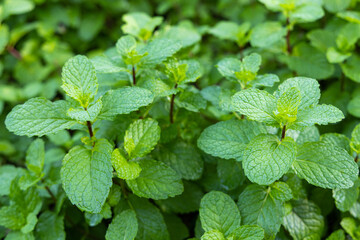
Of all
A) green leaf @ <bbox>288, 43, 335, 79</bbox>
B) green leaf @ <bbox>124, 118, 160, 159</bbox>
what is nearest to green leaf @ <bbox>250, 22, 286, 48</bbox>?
green leaf @ <bbox>288, 43, 335, 79</bbox>

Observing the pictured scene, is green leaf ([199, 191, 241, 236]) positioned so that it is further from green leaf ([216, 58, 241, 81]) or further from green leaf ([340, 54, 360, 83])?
green leaf ([340, 54, 360, 83])

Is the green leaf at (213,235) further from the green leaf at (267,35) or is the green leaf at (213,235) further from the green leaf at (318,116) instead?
the green leaf at (267,35)

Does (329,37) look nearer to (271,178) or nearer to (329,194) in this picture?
(329,194)

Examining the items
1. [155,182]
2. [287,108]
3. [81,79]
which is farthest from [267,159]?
[81,79]

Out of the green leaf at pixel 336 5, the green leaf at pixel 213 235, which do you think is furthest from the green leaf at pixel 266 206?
the green leaf at pixel 336 5

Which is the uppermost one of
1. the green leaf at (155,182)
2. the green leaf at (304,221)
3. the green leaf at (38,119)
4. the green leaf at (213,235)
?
the green leaf at (38,119)

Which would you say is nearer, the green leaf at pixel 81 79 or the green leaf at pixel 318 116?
the green leaf at pixel 318 116

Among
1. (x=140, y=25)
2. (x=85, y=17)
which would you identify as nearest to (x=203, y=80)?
(x=140, y=25)

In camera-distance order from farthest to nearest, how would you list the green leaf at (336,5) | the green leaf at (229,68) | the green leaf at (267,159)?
the green leaf at (336,5)
the green leaf at (229,68)
the green leaf at (267,159)
